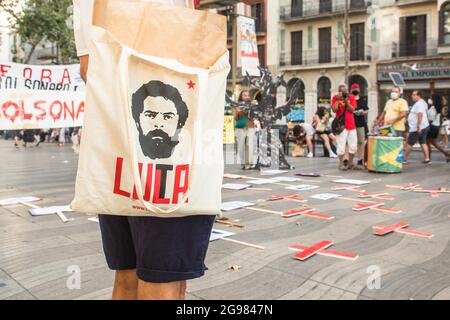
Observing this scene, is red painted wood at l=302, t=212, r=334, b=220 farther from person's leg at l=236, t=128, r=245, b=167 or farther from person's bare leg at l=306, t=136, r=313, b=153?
person's bare leg at l=306, t=136, r=313, b=153

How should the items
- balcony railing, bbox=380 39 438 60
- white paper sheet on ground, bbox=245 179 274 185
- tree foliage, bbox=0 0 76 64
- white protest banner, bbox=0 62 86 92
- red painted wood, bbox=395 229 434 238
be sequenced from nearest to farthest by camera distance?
red painted wood, bbox=395 229 434 238, white protest banner, bbox=0 62 86 92, white paper sheet on ground, bbox=245 179 274 185, tree foliage, bbox=0 0 76 64, balcony railing, bbox=380 39 438 60

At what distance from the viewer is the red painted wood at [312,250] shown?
12.1ft

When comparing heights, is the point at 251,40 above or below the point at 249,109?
above

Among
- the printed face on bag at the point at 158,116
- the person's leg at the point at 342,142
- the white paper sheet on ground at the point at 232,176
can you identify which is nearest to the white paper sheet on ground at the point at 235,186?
the white paper sheet on ground at the point at 232,176

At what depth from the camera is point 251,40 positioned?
10.4 meters

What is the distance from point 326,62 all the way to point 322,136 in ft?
64.4

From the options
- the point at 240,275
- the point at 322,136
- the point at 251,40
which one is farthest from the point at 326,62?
the point at 240,275

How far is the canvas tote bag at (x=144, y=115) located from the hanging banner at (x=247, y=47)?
28.3 feet

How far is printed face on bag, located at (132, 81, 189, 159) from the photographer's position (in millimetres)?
1373

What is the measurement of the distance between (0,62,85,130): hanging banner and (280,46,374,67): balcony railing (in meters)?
27.2

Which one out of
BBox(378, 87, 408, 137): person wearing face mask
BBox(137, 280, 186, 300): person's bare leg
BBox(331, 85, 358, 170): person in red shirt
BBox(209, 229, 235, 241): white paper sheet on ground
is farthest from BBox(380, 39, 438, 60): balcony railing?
BBox(137, 280, 186, 300): person's bare leg

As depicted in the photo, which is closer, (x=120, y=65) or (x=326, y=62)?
(x=120, y=65)

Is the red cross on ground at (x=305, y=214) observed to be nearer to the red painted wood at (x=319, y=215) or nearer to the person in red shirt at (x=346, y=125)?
the red painted wood at (x=319, y=215)
